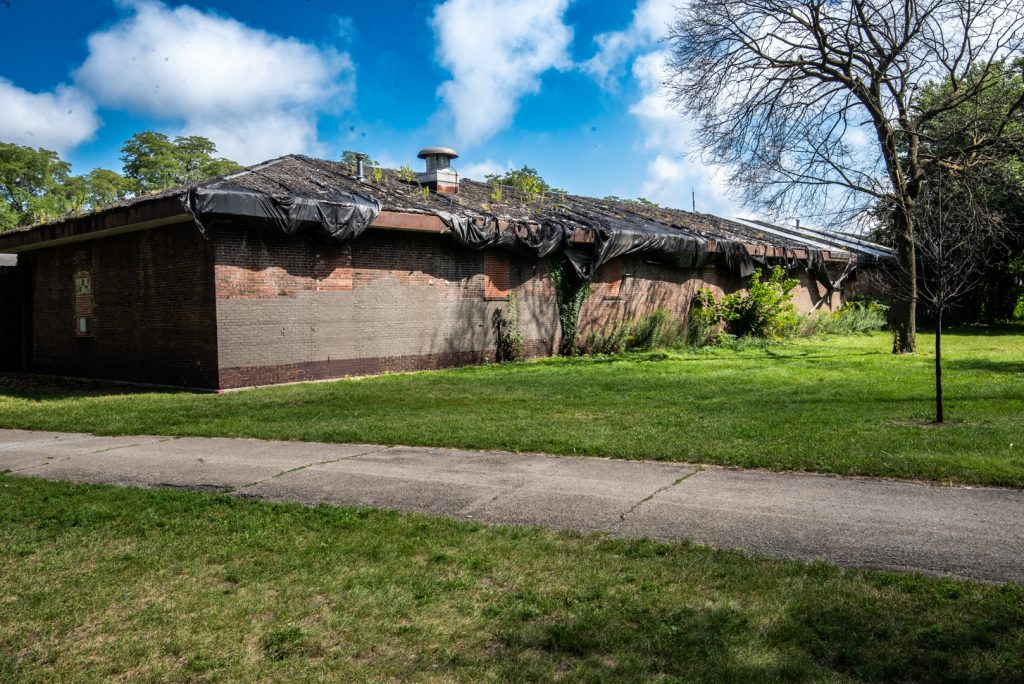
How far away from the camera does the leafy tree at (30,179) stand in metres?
51.3

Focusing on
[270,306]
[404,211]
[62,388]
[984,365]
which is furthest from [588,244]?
[62,388]

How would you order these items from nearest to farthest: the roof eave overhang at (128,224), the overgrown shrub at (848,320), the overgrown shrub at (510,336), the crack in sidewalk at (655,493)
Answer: the crack in sidewalk at (655,493) → the roof eave overhang at (128,224) → the overgrown shrub at (510,336) → the overgrown shrub at (848,320)

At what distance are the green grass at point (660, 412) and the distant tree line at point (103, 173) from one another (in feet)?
135

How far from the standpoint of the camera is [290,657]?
3.48 m

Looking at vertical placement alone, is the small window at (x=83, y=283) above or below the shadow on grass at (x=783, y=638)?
above

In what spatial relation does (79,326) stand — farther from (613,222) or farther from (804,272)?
(804,272)

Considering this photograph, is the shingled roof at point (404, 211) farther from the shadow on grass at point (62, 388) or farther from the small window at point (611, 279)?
the shadow on grass at point (62, 388)

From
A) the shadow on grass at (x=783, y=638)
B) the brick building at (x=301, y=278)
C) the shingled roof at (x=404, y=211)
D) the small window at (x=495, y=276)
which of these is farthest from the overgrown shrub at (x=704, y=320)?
the shadow on grass at (x=783, y=638)

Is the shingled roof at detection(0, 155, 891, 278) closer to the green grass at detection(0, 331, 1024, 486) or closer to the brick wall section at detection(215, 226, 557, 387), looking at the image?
the brick wall section at detection(215, 226, 557, 387)

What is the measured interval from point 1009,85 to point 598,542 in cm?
2164

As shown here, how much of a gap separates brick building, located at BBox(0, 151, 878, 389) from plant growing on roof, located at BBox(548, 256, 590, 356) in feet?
0.97

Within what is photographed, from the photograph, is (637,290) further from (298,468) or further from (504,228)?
(298,468)

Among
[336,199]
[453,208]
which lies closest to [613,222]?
[453,208]

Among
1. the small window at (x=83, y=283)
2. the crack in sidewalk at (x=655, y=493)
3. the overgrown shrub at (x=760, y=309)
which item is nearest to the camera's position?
the crack in sidewalk at (x=655, y=493)
